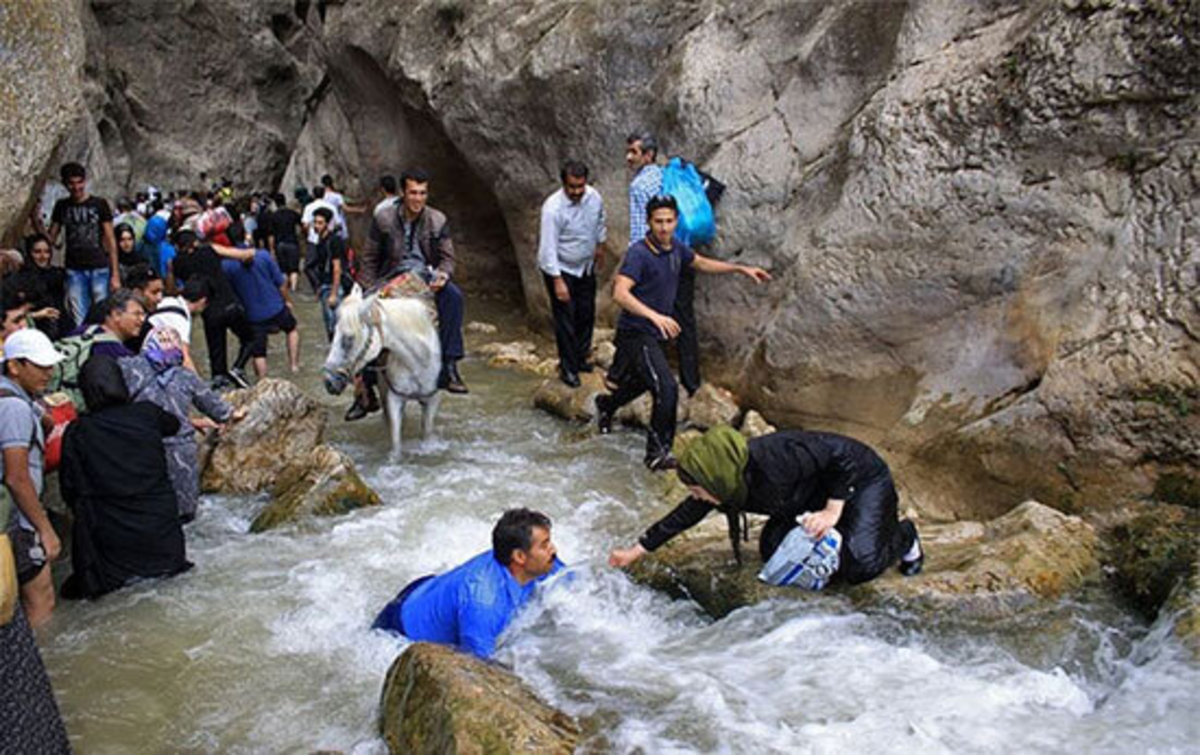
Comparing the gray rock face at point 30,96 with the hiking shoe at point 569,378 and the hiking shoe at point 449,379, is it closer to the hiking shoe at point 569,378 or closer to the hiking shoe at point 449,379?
the hiking shoe at point 449,379

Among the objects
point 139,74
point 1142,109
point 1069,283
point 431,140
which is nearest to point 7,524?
point 1069,283

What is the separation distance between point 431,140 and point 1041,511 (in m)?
11.1

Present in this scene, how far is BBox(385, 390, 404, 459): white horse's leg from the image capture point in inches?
299

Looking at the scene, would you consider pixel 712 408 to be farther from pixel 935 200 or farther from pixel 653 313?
pixel 935 200

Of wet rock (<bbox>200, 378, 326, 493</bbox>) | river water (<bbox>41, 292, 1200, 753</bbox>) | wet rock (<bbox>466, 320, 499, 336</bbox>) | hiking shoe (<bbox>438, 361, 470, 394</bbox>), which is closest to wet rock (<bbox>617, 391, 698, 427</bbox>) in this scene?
hiking shoe (<bbox>438, 361, 470, 394</bbox>)

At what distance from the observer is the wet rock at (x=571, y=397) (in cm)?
866

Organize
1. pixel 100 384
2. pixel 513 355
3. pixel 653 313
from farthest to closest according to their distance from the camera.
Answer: pixel 513 355
pixel 653 313
pixel 100 384

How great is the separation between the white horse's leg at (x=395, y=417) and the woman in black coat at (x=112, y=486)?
219 cm

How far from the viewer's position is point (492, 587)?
4.32 metres

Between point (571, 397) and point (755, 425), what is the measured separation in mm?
1851

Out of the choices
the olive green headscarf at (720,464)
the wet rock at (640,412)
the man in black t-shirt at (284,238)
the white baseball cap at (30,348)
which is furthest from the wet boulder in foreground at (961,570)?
the man in black t-shirt at (284,238)

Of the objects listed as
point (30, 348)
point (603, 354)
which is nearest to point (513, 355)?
point (603, 354)

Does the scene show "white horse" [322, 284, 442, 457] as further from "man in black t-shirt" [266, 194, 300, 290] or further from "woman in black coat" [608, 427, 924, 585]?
"man in black t-shirt" [266, 194, 300, 290]

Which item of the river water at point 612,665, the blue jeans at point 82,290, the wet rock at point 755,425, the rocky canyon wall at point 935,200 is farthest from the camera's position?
the blue jeans at point 82,290
